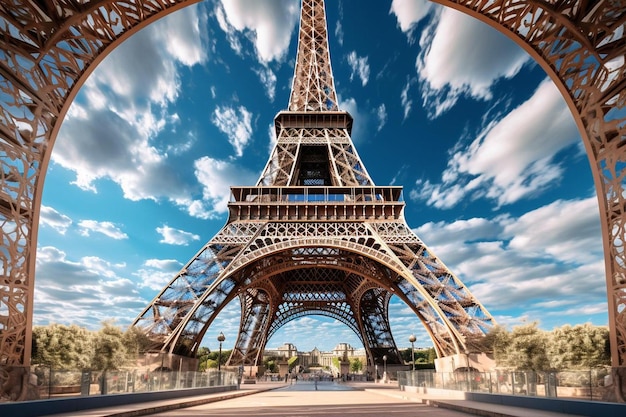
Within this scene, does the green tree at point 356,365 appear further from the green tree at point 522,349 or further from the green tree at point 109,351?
the green tree at point 109,351

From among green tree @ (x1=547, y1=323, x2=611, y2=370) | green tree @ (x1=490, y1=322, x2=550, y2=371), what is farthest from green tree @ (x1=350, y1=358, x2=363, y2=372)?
green tree @ (x1=547, y1=323, x2=611, y2=370)

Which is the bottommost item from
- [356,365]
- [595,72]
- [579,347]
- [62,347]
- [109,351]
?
[356,365]

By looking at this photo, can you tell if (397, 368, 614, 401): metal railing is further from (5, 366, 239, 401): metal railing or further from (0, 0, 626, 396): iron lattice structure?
(5, 366, 239, 401): metal railing

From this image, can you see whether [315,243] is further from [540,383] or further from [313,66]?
[313,66]

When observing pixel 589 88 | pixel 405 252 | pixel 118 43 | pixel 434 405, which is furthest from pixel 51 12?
pixel 405 252

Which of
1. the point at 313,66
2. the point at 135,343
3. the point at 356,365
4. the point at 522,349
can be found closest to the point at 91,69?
the point at 135,343

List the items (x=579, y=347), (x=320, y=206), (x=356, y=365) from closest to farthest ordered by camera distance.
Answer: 1. (x=579, y=347)
2. (x=320, y=206)
3. (x=356, y=365)
